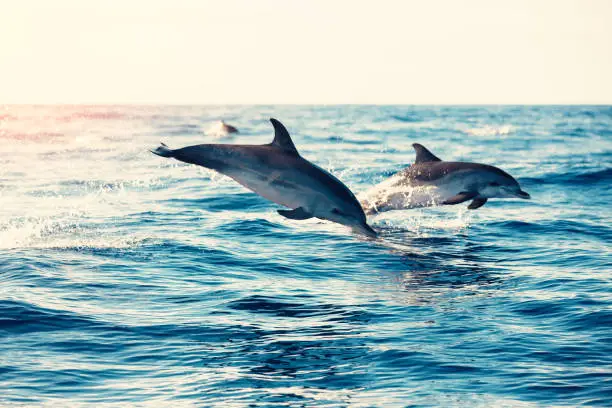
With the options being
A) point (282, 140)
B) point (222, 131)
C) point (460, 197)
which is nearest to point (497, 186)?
point (460, 197)

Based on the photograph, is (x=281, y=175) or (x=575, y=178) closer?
(x=281, y=175)

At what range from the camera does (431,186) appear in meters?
15.1

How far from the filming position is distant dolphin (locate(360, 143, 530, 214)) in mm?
15086

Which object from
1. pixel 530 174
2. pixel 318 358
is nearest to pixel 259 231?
pixel 318 358

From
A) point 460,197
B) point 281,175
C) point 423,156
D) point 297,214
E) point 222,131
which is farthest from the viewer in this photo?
point 222,131

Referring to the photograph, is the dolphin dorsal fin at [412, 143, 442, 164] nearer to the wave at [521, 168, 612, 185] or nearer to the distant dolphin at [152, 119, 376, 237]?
the distant dolphin at [152, 119, 376, 237]

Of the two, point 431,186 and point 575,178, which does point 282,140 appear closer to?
point 431,186

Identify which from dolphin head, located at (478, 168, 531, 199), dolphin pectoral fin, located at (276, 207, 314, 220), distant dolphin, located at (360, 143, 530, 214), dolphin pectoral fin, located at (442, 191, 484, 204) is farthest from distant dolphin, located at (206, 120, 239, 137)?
dolphin pectoral fin, located at (276, 207, 314, 220)

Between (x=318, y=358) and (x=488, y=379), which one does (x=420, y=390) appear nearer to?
(x=488, y=379)

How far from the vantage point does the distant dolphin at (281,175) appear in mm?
10062

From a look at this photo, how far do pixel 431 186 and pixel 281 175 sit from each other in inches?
208

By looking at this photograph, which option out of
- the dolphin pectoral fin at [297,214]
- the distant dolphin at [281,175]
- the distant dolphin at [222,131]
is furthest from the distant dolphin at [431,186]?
the distant dolphin at [222,131]

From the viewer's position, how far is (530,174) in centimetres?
2866

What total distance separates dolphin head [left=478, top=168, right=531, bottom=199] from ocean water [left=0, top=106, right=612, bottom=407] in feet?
2.62
